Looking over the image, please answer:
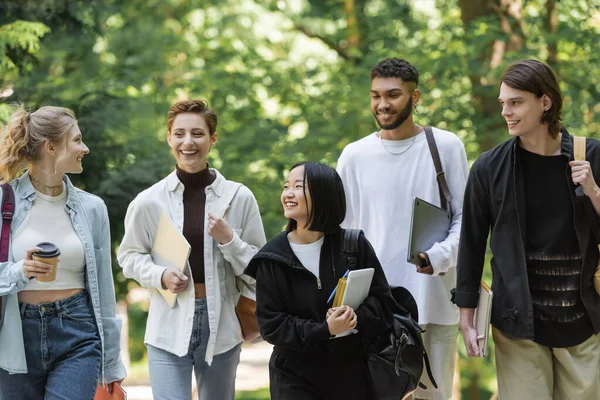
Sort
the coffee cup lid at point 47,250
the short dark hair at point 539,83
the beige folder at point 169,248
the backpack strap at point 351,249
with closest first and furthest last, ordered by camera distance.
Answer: the coffee cup lid at point 47,250, the short dark hair at point 539,83, the backpack strap at point 351,249, the beige folder at point 169,248

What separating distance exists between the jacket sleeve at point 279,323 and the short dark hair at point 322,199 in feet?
1.04

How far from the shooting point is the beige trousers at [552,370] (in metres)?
4.14

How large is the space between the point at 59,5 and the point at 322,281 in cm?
505

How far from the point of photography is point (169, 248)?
4680 millimetres

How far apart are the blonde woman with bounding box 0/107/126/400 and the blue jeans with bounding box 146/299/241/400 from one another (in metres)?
0.27

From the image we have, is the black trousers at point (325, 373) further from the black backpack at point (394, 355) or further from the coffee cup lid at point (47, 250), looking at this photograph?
the coffee cup lid at point (47, 250)

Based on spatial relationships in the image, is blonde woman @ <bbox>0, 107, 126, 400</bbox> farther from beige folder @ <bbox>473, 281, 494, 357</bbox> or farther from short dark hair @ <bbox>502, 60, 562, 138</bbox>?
short dark hair @ <bbox>502, 60, 562, 138</bbox>

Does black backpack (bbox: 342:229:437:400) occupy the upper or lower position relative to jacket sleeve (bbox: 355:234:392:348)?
lower

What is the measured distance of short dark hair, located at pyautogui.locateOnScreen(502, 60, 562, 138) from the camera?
4.15 meters

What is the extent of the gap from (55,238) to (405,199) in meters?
1.92

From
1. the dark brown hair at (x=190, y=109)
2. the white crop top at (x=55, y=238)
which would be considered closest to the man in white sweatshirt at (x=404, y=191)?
the dark brown hair at (x=190, y=109)

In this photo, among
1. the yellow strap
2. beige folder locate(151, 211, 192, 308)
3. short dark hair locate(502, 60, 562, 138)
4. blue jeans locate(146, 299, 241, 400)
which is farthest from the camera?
blue jeans locate(146, 299, 241, 400)

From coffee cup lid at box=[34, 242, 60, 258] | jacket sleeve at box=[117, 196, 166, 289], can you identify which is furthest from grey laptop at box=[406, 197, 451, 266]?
coffee cup lid at box=[34, 242, 60, 258]

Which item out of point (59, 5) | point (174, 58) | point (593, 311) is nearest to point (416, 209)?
point (593, 311)
